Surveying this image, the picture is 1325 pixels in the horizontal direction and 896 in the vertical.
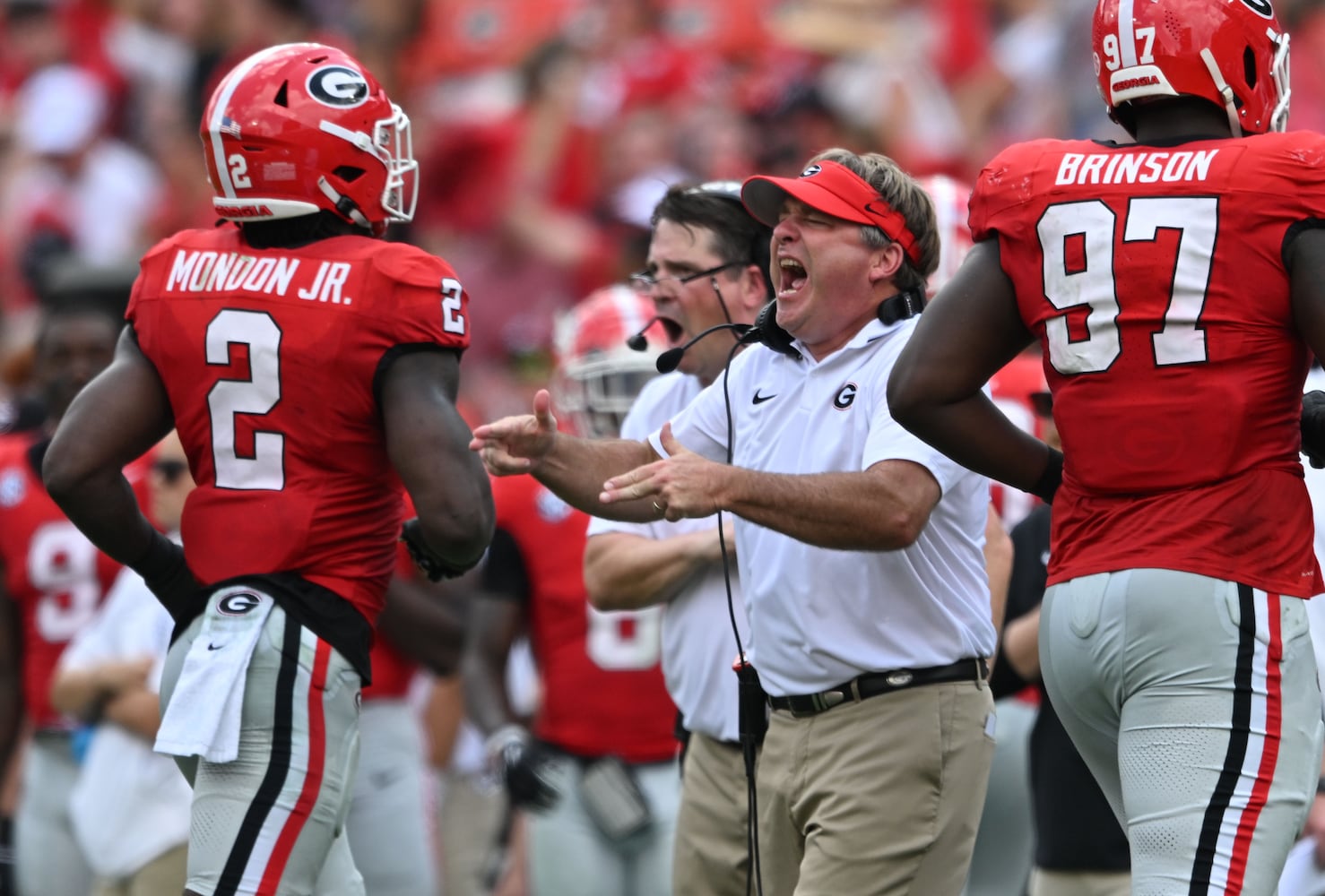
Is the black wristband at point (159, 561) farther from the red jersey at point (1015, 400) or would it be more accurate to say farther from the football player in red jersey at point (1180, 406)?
the red jersey at point (1015, 400)

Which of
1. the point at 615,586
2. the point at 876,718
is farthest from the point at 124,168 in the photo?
the point at 876,718

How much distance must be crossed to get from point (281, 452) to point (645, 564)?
1098 mm

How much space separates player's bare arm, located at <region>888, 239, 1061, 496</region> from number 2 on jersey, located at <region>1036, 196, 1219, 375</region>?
0.12 meters

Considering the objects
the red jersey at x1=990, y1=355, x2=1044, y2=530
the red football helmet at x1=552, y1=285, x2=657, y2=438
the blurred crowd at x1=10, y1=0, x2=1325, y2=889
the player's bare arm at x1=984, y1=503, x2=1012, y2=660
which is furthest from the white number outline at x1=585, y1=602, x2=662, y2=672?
the blurred crowd at x1=10, y1=0, x2=1325, y2=889

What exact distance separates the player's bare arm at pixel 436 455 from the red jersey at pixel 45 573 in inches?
115

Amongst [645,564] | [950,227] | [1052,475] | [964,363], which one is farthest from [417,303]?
[950,227]

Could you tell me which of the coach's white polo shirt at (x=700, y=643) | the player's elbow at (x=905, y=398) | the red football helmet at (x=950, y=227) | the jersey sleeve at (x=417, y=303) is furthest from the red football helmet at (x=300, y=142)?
the red football helmet at (x=950, y=227)

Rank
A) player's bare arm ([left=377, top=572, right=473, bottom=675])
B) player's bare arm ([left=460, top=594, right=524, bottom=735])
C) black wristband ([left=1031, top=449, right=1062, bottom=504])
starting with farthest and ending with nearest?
player's bare arm ([left=377, top=572, right=473, bottom=675]), player's bare arm ([left=460, top=594, right=524, bottom=735]), black wristband ([left=1031, top=449, right=1062, bottom=504])

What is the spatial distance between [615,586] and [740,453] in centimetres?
80

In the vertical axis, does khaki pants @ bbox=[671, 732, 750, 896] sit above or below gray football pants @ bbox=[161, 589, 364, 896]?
below

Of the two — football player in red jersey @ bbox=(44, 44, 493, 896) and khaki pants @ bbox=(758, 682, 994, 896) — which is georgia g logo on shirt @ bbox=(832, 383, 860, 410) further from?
football player in red jersey @ bbox=(44, 44, 493, 896)

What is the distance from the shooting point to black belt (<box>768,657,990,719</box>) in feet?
13.3

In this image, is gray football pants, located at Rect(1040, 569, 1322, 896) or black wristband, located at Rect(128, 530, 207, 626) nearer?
gray football pants, located at Rect(1040, 569, 1322, 896)

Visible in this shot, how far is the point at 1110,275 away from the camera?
354cm
